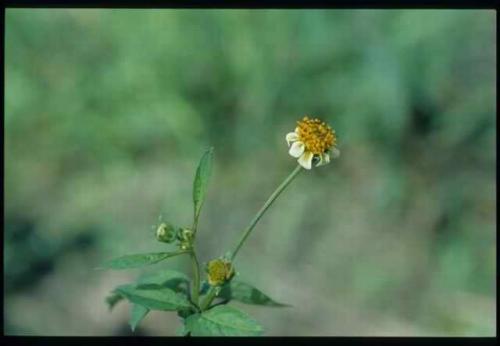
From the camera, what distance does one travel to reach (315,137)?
78cm

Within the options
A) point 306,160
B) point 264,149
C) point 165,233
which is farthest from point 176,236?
point 264,149

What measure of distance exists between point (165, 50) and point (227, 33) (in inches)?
5.6

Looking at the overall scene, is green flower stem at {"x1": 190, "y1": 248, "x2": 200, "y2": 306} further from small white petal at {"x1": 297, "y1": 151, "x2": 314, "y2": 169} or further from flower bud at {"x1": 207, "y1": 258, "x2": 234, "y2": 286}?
small white petal at {"x1": 297, "y1": 151, "x2": 314, "y2": 169}

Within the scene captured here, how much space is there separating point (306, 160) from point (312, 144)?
0.02 meters

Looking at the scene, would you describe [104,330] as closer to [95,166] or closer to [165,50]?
[95,166]

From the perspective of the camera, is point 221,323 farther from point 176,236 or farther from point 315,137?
point 315,137

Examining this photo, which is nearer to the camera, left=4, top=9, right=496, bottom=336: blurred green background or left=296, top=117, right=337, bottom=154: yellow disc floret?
left=296, top=117, right=337, bottom=154: yellow disc floret

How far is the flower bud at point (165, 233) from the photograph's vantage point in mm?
704

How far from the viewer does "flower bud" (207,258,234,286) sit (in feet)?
2.23

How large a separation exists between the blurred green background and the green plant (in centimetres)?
103

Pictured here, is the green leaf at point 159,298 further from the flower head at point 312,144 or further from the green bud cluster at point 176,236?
the flower head at point 312,144

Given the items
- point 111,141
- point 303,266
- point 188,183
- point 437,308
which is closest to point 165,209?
point 188,183

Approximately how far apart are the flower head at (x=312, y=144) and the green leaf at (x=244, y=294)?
12 cm

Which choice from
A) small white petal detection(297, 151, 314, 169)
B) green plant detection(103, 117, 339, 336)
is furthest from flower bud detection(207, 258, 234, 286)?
small white petal detection(297, 151, 314, 169)
